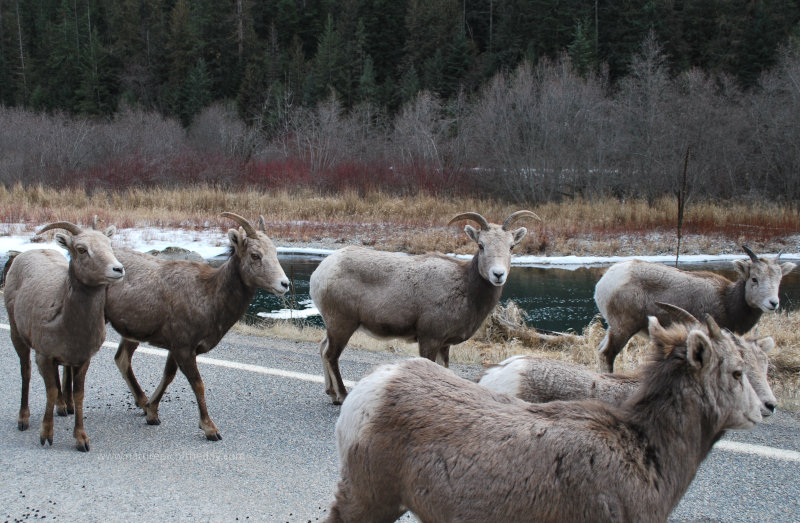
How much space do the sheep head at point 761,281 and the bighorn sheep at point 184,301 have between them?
189 inches

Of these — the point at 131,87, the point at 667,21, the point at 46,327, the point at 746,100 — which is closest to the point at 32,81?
the point at 131,87

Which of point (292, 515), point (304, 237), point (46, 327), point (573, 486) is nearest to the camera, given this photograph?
point (573, 486)

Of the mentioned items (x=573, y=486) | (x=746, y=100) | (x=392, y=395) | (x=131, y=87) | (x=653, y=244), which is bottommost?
(x=653, y=244)

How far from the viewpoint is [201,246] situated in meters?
21.6

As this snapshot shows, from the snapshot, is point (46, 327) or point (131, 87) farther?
point (131, 87)

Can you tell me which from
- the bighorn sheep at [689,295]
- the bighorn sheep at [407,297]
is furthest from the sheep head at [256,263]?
the bighorn sheep at [689,295]

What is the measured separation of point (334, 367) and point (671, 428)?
161 inches

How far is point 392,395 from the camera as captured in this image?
137 inches

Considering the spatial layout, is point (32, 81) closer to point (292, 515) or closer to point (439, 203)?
point (439, 203)

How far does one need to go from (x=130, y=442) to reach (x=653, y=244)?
19.4 metres

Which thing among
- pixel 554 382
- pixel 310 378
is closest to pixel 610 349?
pixel 310 378

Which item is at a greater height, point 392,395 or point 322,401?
point 392,395

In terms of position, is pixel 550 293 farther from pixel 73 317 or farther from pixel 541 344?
pixel 73 317

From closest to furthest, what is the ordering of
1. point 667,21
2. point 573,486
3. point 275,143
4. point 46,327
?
point 573,486 < point 46,327 < point 275,143 < point 667,21
